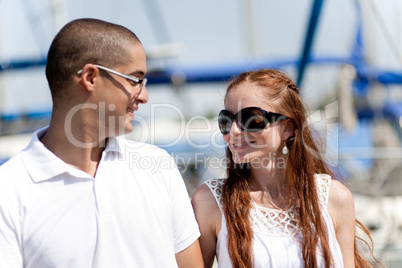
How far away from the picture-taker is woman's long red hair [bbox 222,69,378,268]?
1.93 metres

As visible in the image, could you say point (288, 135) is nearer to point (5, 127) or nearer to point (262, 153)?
point (262, 153)

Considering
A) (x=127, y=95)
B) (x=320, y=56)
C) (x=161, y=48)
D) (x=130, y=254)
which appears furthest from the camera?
(x=161, y=48)

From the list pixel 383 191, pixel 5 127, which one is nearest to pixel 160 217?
pixel 383 191

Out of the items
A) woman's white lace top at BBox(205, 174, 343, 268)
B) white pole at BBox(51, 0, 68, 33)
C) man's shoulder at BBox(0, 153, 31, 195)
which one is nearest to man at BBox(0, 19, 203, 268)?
man's shoulder at BBox(0, 153, 31, 195)

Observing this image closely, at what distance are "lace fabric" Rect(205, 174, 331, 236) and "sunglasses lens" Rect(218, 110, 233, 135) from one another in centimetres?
28

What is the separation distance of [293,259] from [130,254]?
2.49 feet

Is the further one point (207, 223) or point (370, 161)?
point (370, 161)

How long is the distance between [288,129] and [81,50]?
1097 millimetres

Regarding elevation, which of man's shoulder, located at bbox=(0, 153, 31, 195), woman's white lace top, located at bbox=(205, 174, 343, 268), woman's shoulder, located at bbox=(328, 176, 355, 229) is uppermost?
man's shoulder, located at bbox=(0, 153, 31, 195)

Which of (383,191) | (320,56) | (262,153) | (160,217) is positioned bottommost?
(383,191)

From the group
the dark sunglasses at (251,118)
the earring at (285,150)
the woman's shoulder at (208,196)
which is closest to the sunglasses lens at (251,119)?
the dark sunglasses at (251,118)

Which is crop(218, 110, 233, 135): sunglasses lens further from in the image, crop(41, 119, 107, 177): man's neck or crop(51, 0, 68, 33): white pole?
crop(51, 0, 68, 33): white pole

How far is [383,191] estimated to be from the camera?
4.88 meters

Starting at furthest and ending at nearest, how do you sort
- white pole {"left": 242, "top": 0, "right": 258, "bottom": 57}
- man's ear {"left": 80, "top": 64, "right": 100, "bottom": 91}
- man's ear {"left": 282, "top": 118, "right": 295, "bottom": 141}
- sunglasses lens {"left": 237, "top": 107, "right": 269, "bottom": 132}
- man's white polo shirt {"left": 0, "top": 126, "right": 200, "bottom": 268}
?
white pole {"left": 242, "top": 0, "right": 258, "bottom": 57}, man's ear {"left": 282, "top": 118, "right": 295, "bottom": 141}, sunglasses lens {"left": 237, "top": 107, "right": 269, "bottom": 132}, man's ear {"left": 80, "top": 64, "right": 100, "bottom": 91}, man's white polo shirt {"left": 0, "top": 126, "right": 200, "bottom": 268}
